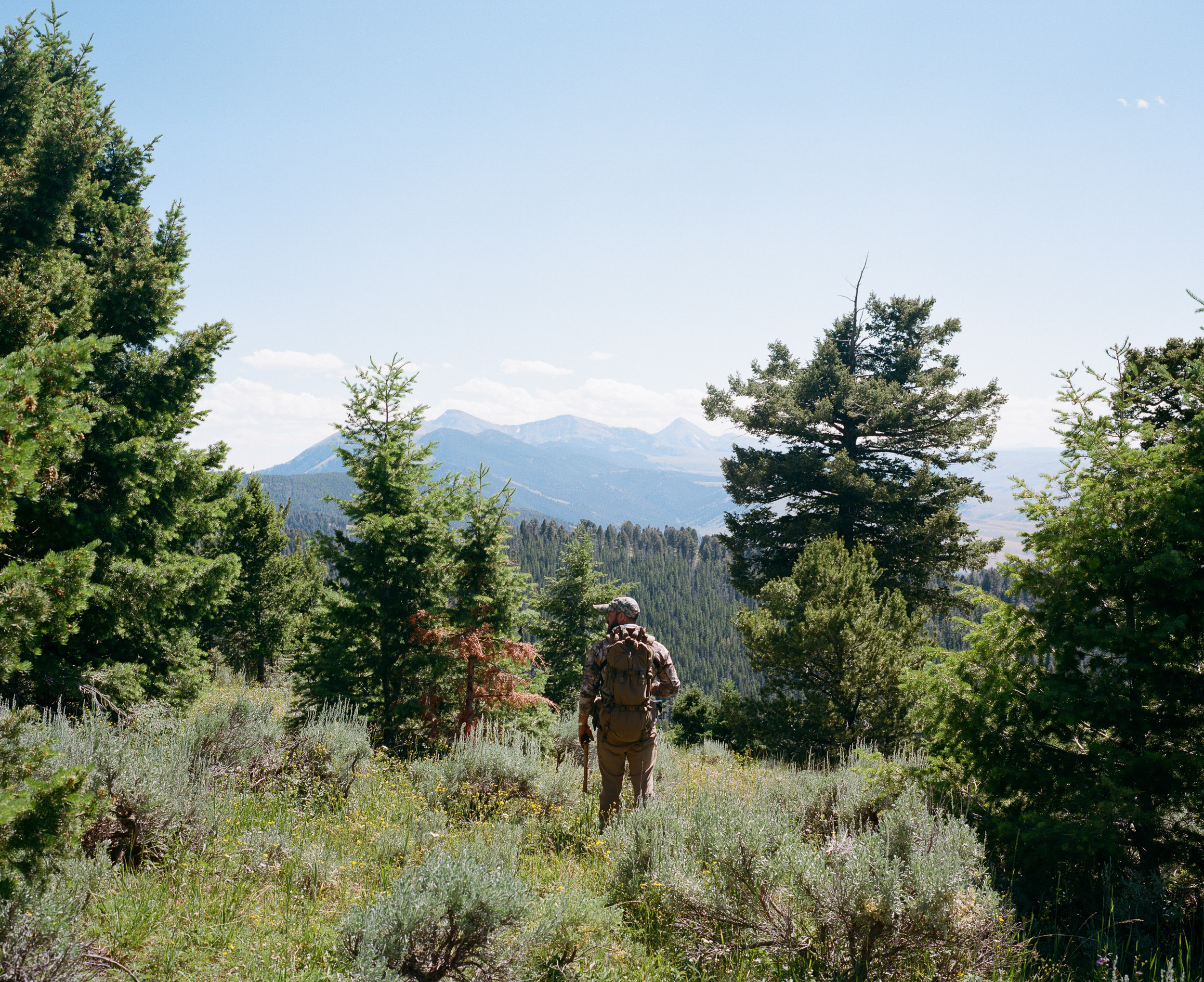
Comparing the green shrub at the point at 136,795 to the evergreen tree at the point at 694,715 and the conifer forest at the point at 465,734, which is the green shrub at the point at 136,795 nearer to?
the conifer forest at the point at 465,734

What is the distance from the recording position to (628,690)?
625 cm

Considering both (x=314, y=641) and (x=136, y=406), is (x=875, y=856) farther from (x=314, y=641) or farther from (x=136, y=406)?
(x=136, y=406)

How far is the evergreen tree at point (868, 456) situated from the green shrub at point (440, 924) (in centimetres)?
1681

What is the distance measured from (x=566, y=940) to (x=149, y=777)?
324cm

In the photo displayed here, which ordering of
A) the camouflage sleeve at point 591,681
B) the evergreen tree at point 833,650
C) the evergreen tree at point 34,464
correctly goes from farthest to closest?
the evergreen tree at point 833,650
the camouflage sleeve at point 591,681
the evergreen tree at point 34,464

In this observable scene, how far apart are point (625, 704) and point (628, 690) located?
0.16 meters

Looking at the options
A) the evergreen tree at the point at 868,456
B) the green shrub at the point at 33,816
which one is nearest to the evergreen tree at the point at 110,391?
the green shrub at the point at 33,816

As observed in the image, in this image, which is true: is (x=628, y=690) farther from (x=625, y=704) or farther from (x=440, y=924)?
(x=440, y=924)

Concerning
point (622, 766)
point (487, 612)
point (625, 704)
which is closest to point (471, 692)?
point (487, 612)

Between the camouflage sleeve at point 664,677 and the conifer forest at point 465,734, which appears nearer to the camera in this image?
→ the conifer forest at point 465,734

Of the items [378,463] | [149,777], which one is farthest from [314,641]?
[149,777]

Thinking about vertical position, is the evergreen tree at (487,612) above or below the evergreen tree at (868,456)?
below

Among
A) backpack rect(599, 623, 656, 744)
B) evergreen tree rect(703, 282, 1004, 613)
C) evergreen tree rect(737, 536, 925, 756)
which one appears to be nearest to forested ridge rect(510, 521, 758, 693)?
evergreen tree rect(703, 282, 1004, 613)

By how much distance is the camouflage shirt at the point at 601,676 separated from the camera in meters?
6.45
